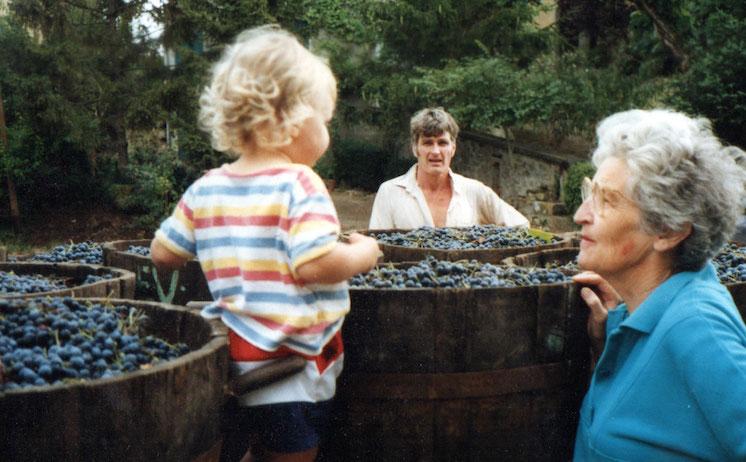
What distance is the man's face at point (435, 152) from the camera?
19.1 feet

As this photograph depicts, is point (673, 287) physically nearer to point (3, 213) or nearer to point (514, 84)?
point (514, 84)

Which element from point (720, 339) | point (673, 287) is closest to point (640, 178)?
point (673, 287)

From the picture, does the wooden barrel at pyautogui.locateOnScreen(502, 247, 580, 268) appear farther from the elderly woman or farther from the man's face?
the man's face

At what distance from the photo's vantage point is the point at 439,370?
9.16 feet

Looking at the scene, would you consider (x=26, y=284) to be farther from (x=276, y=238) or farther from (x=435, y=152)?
(x=435, y=152)

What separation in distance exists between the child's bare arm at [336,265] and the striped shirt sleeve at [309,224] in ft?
0.05

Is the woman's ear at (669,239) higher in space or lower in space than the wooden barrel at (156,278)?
higher

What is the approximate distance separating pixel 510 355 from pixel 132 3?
14788 mm

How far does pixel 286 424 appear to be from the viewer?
2.34 metres

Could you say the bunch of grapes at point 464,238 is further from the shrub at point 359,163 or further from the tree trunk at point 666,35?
the shrub at point 359,163

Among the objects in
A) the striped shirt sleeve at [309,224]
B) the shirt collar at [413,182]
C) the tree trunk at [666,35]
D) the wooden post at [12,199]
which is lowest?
the wooden post at [12,199]

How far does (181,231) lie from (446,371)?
37.7 inches

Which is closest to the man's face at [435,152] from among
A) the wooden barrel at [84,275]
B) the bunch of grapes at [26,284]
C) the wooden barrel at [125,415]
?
the wooden barrel at [84,275]

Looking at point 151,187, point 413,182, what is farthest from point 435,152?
point 151,187
